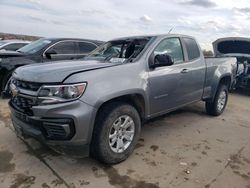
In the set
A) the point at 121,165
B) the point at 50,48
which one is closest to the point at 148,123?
the point at 121,165

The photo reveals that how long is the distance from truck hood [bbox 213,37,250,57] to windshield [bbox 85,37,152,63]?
601 centimetres

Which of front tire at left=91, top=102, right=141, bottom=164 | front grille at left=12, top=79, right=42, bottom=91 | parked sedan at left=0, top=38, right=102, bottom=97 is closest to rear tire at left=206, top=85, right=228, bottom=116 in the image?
front tire at left=91, top=102, right=141, bottom=164

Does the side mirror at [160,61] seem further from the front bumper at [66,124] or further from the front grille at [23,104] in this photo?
the front grille at [23,104]

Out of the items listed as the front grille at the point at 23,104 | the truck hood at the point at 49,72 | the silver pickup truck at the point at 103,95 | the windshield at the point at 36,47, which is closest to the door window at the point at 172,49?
the silver pickup truck at the point at 103,95

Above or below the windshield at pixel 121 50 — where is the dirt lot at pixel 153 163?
below

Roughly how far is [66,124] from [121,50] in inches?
80.4

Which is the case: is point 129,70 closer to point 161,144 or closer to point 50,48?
point 161,144

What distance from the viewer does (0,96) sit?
24.9 feet

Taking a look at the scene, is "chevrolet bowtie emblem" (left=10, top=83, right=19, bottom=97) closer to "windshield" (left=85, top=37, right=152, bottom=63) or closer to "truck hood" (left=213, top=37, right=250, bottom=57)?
"windshield" (left=85, top=37, right=152, bottom=63)

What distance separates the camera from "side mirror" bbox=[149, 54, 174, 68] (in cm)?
436

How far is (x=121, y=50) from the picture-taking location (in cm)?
492

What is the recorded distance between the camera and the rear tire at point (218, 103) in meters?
6.40

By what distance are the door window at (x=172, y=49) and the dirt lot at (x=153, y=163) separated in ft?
4.45

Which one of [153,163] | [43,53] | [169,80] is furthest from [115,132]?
[43,53]
